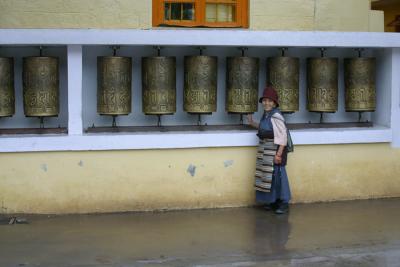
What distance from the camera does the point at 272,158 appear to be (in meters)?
8.47

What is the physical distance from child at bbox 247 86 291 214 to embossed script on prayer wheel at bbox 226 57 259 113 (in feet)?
1.20

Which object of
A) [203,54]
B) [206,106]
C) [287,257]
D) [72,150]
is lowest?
[287,257]

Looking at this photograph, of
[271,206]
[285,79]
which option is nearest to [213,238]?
[271,206]

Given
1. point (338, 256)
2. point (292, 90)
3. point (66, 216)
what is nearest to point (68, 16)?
point (66, 216)

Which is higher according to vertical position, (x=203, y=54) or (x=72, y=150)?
(x=203, y=54)

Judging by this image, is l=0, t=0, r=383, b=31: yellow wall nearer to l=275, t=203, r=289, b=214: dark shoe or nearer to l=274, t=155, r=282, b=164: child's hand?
l=274, t=155, r=282, b=164: child's hand

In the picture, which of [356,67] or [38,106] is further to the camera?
[356,67]

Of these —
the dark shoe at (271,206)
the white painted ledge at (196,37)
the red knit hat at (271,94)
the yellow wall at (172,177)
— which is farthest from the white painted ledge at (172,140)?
the white painted ledge at (196,37)

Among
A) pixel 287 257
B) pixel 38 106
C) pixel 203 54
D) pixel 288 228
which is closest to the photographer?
pixel 287 257

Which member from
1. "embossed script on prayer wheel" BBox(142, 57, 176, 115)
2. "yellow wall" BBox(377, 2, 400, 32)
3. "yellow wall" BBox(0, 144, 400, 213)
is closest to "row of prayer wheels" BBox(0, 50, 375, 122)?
"embossed script on prayer wheel" BBox(142, 57, 176, 115)

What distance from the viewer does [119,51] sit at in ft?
Result: 29.4

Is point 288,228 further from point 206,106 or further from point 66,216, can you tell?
point 66,216

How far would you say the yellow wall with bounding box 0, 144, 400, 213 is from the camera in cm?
827

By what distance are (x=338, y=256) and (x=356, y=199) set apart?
2.74 metres
